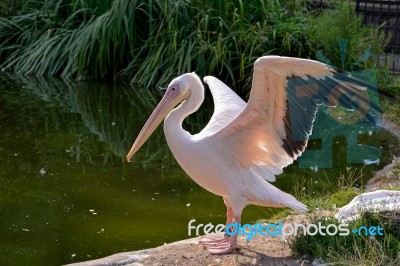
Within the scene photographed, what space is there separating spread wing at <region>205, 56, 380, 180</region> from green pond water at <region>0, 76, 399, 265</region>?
1085 mm

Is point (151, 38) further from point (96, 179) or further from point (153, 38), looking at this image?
point (96, 179)

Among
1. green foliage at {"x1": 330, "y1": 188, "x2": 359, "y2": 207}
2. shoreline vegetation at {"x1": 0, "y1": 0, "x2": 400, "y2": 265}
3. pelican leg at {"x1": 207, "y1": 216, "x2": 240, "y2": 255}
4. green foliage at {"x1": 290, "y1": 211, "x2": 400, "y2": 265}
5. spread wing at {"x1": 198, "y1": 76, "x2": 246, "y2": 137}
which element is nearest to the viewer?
green foliage at {"x1": 290, "y1": 211, "x2": 400, "y2": 265}

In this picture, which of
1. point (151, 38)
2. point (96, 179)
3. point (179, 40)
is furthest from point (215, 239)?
point (151, 38)

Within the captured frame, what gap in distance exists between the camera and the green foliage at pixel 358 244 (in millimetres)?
3852

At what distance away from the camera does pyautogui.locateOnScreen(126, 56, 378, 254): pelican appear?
417 centimetres

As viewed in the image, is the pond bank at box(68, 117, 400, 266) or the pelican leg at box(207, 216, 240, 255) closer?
the pond bank at box(68, 117, 400, 266)

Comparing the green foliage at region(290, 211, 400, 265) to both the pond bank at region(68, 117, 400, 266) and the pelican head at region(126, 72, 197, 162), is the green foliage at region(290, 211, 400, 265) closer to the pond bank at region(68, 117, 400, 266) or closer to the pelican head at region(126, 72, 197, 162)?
the pond bank at region(68, 117, 400, 266)

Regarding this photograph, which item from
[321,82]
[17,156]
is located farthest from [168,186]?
[321,82]

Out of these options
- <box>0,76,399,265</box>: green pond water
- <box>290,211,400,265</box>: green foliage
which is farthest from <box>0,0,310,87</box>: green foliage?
<box>290,211,400,265</box>: green foliage

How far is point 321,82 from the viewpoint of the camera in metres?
4.14

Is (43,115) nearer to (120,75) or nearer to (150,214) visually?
(120,75)

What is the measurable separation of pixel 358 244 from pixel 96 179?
292 centimetres

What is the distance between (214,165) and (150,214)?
146cm

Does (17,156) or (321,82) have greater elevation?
(321,82)
